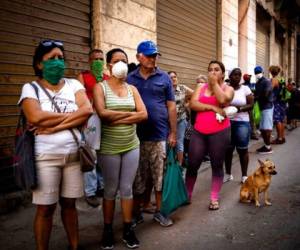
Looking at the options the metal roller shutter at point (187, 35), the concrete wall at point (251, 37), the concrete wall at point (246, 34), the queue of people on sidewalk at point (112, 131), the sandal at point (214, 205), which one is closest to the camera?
the queue of people on sidewalk at point (112, 131)

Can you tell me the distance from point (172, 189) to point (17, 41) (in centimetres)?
285

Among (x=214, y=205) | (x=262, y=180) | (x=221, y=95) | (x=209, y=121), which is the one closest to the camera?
(x=221, y=95)

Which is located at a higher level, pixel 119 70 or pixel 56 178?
pixel 119 70

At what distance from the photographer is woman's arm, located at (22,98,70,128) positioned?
2842 millimetres

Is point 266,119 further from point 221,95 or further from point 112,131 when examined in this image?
point 112,131

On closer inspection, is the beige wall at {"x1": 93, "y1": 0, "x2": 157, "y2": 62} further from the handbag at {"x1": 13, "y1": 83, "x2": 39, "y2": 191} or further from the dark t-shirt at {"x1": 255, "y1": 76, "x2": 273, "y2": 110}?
the handbag at {"x1": 13, "y1": 83, "x2": 39, "y2": 191}

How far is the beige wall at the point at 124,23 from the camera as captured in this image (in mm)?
6570

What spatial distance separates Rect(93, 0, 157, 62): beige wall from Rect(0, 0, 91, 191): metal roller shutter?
718 millimetres

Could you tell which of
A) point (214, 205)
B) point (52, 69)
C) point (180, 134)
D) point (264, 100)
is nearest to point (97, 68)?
point (52, 69)

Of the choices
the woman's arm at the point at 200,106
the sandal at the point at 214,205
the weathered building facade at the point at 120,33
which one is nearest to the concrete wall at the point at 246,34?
the weathered building facade at the point at 120,33

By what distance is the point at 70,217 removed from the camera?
3.22m

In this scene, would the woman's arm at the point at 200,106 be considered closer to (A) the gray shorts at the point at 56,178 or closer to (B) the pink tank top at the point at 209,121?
(B) the pink tank top at the point at 209,121

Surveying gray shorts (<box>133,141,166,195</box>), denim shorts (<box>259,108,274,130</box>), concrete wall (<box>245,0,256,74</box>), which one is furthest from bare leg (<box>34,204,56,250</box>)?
concrete wall (<box>245,0,256,74</box>)

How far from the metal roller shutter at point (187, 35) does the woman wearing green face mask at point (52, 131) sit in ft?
18.7
